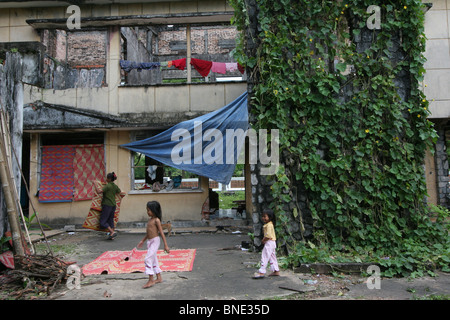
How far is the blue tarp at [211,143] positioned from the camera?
24.7 ft

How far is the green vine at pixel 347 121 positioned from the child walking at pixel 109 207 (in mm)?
4020

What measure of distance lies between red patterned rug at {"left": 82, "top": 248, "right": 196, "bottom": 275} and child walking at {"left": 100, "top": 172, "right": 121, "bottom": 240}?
138 cm

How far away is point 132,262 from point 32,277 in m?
1.53

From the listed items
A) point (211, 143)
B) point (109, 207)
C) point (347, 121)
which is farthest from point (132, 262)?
point (347, 121)

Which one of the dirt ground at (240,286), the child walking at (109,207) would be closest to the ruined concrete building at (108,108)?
the child walking at (109,207)

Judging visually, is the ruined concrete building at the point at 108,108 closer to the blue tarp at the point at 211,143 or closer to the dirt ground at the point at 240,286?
the blue tarp at the point at 211,143

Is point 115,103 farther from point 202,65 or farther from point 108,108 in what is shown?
point 202,65

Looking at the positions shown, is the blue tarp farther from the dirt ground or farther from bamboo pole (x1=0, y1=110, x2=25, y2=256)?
bamboo pole (x1=0, y1=110, x2=25, y2=256)

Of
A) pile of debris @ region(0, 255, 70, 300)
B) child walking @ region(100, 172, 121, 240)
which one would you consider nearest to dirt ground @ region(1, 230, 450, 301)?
pile of debris @ region(0, 255, 70, 300)

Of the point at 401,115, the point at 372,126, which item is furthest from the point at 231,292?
the point at 401,115

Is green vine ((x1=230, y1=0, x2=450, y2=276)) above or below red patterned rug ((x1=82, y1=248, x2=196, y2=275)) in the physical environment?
above

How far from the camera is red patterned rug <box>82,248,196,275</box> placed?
15.2 ft

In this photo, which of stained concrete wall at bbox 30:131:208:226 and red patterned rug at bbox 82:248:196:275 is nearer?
red patterned rug at bbox 82:248:196:275
